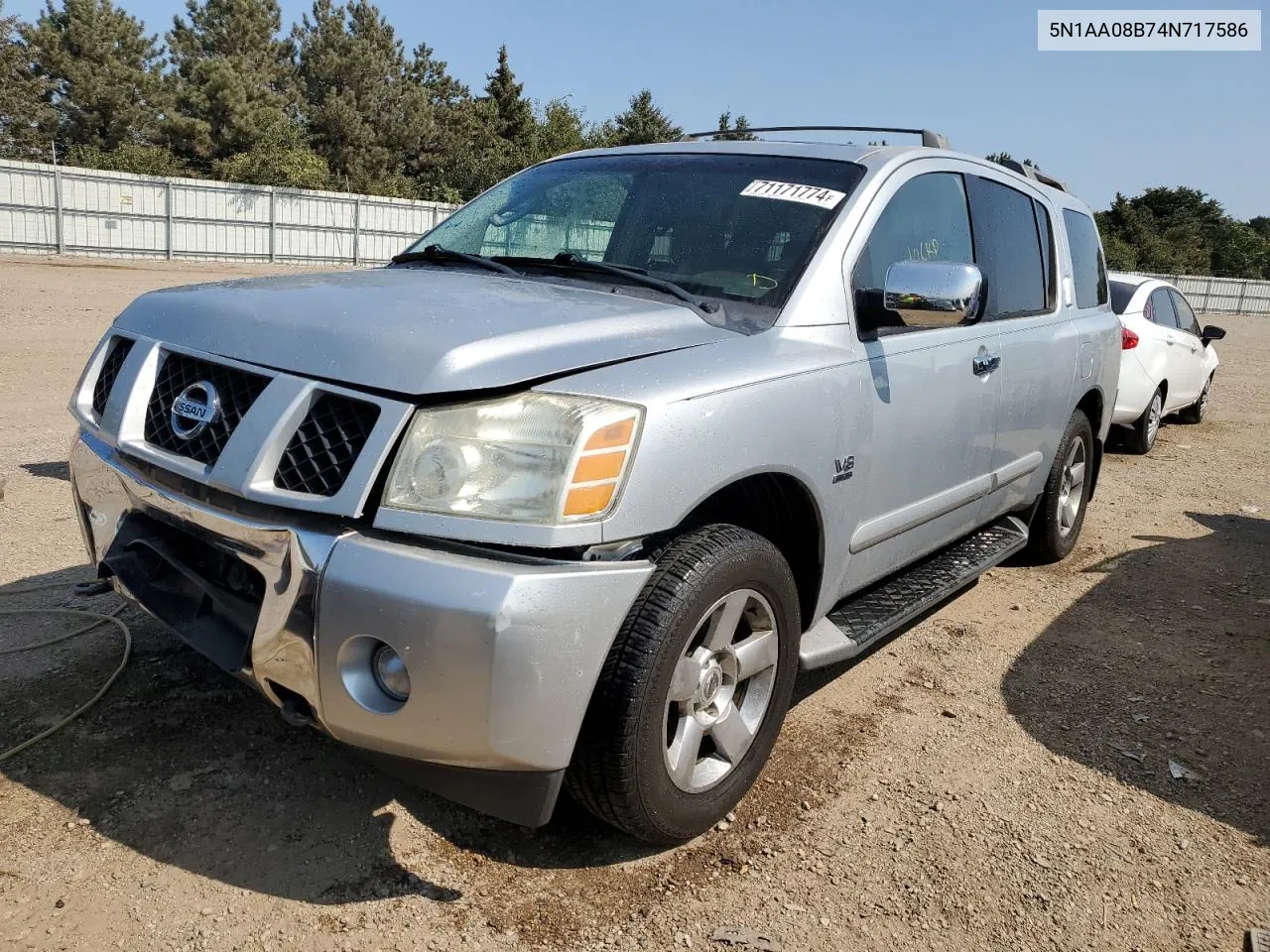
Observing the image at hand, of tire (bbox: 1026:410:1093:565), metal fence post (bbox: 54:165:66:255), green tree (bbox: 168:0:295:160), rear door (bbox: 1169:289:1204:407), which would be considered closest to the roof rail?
tire (bbox: 1026:410:1093:565)

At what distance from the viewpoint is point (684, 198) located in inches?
130

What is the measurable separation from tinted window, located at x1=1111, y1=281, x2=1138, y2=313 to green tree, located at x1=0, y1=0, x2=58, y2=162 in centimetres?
4391

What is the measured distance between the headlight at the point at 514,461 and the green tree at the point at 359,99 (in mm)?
48744

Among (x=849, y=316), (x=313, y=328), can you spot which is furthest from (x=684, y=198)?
(x=313, y=328)

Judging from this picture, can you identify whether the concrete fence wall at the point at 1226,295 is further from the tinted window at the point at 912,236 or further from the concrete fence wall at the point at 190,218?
the tinted window at the point at 912,236

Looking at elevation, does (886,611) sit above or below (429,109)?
below

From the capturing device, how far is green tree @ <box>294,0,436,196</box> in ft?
163

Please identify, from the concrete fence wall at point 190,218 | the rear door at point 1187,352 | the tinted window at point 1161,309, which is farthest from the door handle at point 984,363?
the concrete fence wall at point 190,218

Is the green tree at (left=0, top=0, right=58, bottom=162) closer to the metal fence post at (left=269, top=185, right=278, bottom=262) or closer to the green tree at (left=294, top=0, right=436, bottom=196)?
the green tree at (left=294, top=0, right=436, bottom=196)

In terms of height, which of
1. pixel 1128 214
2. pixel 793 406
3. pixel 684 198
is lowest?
pixel 793 406

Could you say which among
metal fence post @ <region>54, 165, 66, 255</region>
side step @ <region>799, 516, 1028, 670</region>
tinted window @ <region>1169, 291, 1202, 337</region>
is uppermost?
metal fence post @ <region>54, 165, 66, 255</region>

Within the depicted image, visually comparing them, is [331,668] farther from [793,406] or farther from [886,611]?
[886,611]

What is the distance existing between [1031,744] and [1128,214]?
54.6 m

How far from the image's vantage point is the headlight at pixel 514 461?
204 centimetres
